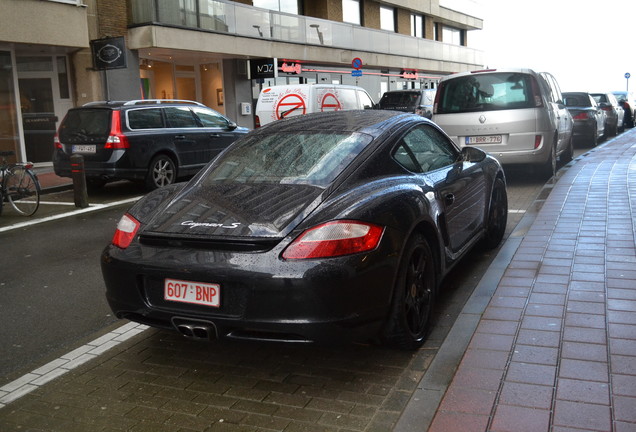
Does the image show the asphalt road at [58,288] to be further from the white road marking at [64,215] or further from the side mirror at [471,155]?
the side mirror at [471,155]

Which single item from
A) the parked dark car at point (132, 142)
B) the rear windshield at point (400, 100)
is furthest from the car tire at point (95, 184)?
the rear windshield at point (400, 100)

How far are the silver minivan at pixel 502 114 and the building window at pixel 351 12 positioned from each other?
70.9ft

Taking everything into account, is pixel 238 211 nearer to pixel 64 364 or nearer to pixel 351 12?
pixel 64 364

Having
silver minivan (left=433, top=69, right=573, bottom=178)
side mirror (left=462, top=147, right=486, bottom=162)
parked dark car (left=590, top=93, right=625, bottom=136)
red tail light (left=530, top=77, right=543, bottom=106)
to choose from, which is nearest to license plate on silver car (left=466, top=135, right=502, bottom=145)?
silver minivan (left=433, top=69, right=573, bottom=178)

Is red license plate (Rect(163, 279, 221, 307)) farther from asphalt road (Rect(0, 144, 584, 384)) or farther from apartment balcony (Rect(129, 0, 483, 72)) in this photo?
apartment balcony (Rect(129, 0, 483, 72))

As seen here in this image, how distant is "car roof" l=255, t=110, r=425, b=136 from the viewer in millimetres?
4598

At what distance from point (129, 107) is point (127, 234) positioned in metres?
8.32

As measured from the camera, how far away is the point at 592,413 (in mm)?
3080

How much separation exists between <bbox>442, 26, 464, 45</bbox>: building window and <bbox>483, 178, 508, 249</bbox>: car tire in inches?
1536

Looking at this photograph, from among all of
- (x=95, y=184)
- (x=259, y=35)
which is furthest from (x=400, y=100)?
(x=95, y=184)

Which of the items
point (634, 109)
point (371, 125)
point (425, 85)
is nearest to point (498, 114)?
point (371, 125)

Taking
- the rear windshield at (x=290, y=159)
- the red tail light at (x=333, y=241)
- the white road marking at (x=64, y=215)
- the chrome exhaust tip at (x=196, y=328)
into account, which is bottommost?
the white road marking at (x=64, y=215)

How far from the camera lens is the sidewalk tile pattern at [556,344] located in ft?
10.2

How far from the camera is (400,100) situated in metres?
22.2
